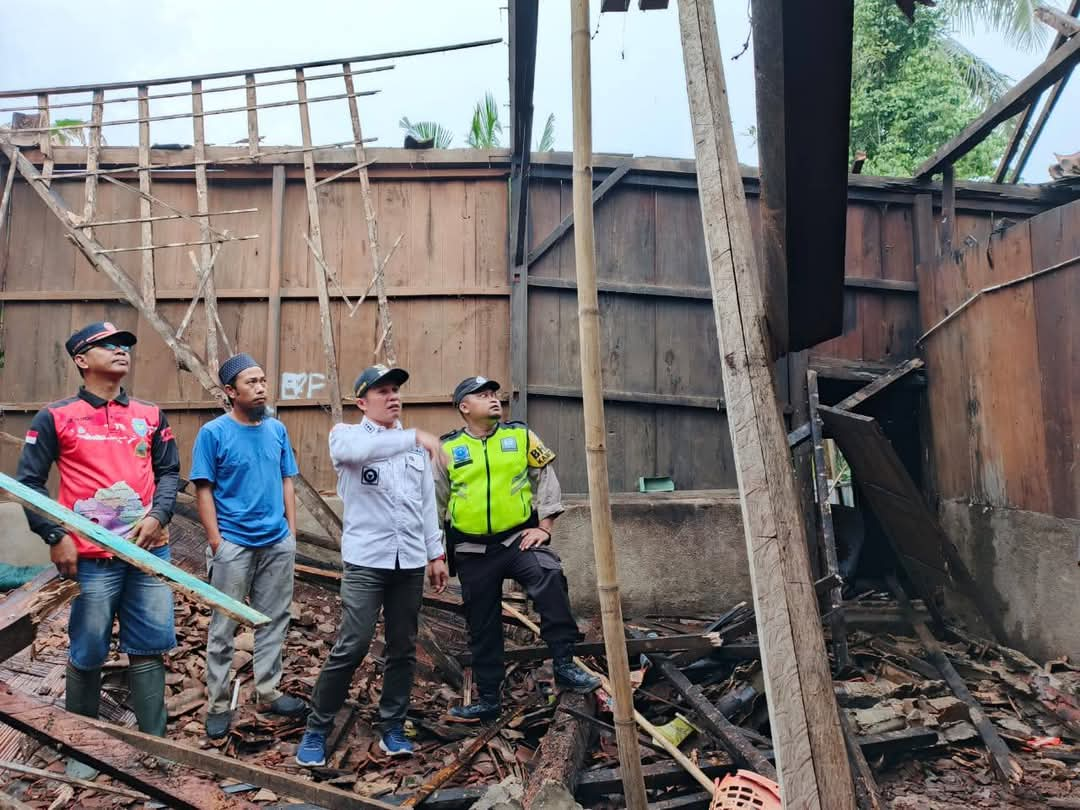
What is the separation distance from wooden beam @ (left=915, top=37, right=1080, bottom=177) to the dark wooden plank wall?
82cm

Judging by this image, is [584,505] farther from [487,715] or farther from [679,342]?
[487,715]

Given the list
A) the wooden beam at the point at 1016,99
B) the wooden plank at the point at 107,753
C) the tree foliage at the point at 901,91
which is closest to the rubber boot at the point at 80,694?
the wooden plank at the point at 107,753

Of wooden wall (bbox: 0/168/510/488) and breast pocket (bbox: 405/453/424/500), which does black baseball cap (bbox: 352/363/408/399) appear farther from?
wooden wall (bbox: 0/168/510/488)

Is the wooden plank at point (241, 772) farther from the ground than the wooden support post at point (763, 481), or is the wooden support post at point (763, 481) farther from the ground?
the wooden support post at point (763, 481)

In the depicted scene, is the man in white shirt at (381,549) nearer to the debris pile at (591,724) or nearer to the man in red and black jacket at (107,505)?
the debris pile at (591,724)

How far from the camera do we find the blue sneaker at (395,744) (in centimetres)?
373

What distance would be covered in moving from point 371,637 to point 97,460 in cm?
151

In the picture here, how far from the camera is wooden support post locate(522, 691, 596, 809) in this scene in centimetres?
320

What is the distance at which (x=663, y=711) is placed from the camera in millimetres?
4352

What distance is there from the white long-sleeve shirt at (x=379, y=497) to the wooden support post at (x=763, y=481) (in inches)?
87.2

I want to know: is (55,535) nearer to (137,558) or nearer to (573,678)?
(137,558)

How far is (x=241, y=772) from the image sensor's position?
2449 mm

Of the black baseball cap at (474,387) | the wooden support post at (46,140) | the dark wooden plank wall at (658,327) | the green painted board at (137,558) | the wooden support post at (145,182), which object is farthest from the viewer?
the dark wooden plank wall at (658,327)

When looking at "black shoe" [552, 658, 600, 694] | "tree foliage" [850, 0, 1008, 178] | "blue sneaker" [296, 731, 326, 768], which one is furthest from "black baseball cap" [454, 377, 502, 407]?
"tree foliage" [850, 0, 1008, 178]
